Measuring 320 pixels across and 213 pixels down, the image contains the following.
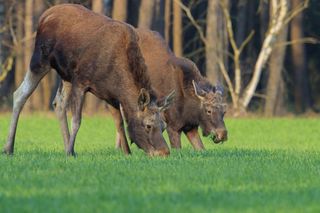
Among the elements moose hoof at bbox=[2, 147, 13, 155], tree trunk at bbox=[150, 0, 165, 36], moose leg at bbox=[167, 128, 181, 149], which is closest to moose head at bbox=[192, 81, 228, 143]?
moose leg at bbox=[167, 128, 181, 149]

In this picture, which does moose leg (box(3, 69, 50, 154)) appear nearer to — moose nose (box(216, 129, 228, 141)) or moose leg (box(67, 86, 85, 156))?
moose leg (box(67, 86, 85, 156))

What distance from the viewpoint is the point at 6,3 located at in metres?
49.3

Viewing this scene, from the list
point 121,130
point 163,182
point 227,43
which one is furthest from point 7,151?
point 227,43

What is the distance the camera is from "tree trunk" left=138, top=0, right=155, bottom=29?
42.5 meters

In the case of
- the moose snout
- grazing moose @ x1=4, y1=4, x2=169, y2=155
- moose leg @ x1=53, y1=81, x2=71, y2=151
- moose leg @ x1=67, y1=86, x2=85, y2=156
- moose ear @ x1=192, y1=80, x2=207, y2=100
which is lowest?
the moose snout

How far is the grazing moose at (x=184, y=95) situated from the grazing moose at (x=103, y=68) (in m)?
2.98

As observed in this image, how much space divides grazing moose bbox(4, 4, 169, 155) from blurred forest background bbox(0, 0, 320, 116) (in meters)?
24.5

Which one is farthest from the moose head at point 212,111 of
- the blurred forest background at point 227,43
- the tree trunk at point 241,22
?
the tree trunk at point 241,22

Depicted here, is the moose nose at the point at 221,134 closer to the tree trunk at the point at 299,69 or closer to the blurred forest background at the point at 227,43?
the blurred forest background at the point at 227,43

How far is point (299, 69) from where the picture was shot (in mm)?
50188

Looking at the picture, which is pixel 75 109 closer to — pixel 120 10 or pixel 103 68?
pixel 103 68

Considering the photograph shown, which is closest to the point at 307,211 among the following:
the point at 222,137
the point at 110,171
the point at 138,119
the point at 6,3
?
the point at 110,171

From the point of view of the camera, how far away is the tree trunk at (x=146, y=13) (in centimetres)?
4247

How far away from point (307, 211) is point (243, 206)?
0.66 m
